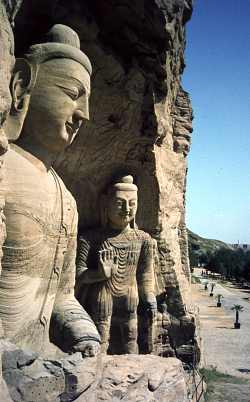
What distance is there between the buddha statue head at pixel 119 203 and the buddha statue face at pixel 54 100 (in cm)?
190

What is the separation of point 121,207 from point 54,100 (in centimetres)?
219

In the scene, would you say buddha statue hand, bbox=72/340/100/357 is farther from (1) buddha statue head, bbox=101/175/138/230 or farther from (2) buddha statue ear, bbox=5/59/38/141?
(1) buddha statue head, bbox=101/175/138/230

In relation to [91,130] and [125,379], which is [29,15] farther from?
[125,379]

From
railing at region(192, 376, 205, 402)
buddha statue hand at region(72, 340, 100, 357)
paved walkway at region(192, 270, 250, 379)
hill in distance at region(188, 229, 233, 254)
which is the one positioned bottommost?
paved walkway at region(192, 270, 250, 379)

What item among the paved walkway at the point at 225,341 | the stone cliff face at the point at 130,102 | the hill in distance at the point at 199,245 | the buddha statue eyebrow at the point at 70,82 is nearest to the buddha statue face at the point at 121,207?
the stone cliff face at the point at 130,102

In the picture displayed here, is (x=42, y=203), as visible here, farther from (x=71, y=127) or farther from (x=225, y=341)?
(x=225, y=341)

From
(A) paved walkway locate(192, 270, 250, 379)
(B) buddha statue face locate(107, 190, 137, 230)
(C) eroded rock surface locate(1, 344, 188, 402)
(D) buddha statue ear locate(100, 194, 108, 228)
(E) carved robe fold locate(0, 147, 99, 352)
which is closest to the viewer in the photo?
(C) eroded rock surface locate(1, 344, 188, 402)

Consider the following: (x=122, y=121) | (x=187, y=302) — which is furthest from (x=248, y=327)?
(x=122, y=121)

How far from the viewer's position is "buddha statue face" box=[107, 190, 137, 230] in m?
5.21

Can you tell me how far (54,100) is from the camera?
3.29 meters

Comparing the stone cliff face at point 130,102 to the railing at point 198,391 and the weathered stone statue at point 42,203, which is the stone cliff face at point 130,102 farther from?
the railing at point 198,391

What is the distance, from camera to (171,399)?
126 inches

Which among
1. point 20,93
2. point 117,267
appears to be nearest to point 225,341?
point 117,267

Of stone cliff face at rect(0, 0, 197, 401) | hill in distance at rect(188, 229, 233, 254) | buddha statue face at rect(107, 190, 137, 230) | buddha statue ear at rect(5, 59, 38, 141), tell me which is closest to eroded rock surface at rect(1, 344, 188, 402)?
buddha statue ear at rect(5, 59, 38, 141)
